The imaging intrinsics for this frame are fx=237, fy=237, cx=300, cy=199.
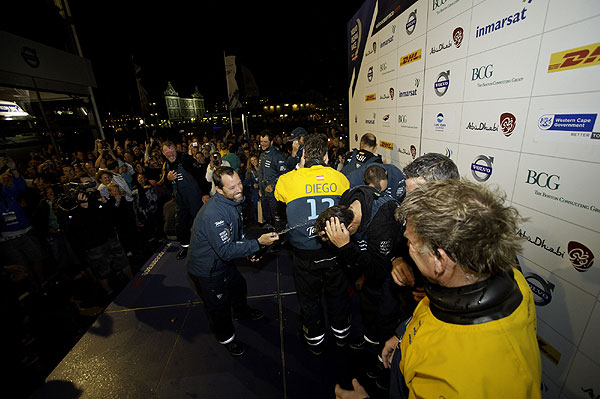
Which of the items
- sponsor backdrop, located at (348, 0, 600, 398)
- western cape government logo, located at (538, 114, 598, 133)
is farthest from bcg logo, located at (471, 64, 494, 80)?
western cape government logo, located at (538, 114, 598, 133)

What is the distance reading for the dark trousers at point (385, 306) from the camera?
8.96 ft

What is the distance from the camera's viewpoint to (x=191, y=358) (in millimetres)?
3230

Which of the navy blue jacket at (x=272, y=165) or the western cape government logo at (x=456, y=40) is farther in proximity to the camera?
the navy blue jacket at (x=272, y=165)

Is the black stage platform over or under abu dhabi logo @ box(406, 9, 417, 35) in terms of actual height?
under

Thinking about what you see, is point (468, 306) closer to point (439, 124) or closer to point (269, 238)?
point (269, 238)

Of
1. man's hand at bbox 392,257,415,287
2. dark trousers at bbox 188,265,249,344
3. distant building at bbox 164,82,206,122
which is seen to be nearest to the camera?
man's hand at bbox 392,257,415,287

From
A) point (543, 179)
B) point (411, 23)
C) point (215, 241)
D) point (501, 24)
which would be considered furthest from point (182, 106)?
point (543, 179)

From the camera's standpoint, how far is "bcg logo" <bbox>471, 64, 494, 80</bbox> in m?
2.74

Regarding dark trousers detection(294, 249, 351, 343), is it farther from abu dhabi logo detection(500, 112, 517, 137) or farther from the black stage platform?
abu dhabi logo detection(500, 112, 517, 137)

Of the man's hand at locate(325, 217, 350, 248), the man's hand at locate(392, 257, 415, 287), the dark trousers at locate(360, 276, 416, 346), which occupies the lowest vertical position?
the dark trousers at locate(360, 276, 416, 346)

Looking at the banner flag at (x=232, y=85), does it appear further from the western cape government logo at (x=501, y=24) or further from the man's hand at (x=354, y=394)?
the man's hand at (x=354, y=394)

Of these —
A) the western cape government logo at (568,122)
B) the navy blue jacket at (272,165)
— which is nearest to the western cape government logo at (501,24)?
the western cape government logo at (568,122)

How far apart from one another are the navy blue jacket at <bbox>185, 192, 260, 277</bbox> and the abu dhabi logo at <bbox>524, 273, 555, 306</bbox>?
117 inches

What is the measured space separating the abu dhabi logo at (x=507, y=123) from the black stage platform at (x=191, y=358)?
3.10 metres
